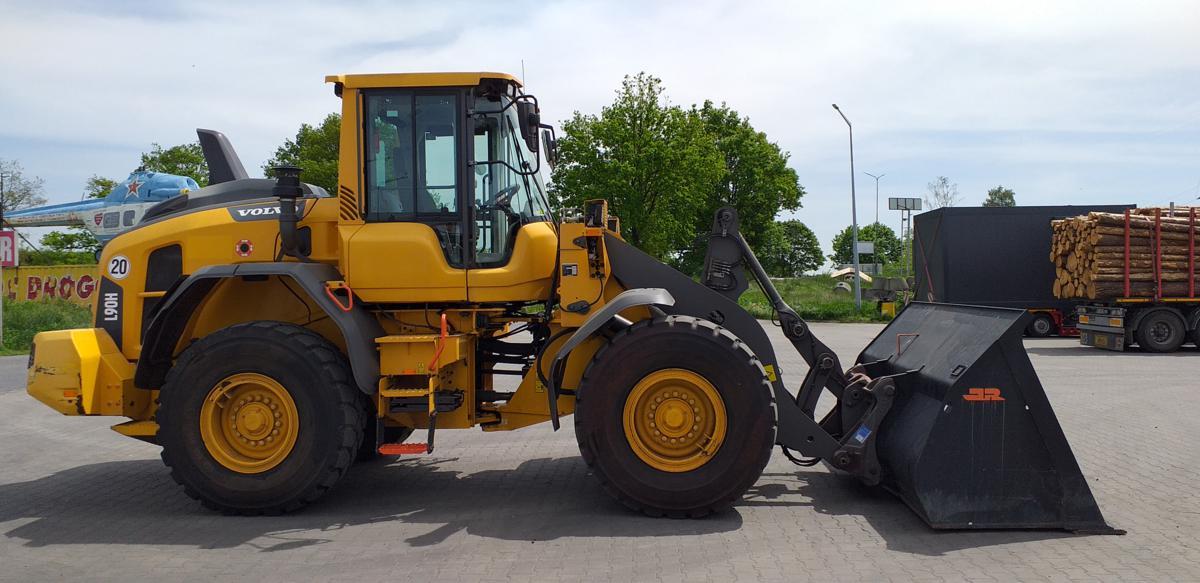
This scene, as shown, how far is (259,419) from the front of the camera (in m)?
6.20

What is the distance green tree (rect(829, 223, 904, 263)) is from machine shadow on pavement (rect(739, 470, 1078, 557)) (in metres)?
68.8

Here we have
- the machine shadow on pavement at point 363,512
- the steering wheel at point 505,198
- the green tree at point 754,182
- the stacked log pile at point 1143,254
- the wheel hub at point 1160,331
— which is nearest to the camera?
the machine shadow on pavement at point 363,512

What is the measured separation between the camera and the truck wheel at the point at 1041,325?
2286 centimetres

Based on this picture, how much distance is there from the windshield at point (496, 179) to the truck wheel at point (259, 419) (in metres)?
1.34

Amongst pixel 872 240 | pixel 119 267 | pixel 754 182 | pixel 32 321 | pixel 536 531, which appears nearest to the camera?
pixel 536 531

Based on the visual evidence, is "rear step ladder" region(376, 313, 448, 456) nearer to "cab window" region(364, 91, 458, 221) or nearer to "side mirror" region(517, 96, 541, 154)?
"cab window" region(364, 91, 458, 221)

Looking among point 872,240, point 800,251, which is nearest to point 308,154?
point 800,251

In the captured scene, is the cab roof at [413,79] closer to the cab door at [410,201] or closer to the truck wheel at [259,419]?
the cab door at [410,201]

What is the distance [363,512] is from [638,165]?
3080 cm

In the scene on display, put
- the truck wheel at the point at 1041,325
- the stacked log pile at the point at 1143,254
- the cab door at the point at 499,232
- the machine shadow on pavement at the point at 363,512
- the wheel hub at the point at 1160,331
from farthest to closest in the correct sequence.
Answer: the truck wheel at the point at 1041,325
the wheel hub at the point at 1160,331
the stacked log pile at the point at 1143,254
the cab door at the point at 499,232
the machine shadow on pavement at the point at 363,512

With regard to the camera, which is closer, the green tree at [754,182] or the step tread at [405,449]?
the step tread at [405,449]

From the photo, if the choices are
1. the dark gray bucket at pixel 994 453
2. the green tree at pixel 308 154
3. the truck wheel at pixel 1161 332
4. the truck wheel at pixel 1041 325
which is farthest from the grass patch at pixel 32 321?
the truck wheel at pixel 1161 332

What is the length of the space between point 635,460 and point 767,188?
171 feet

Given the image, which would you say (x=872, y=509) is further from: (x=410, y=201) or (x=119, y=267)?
(x=119, y=267)
